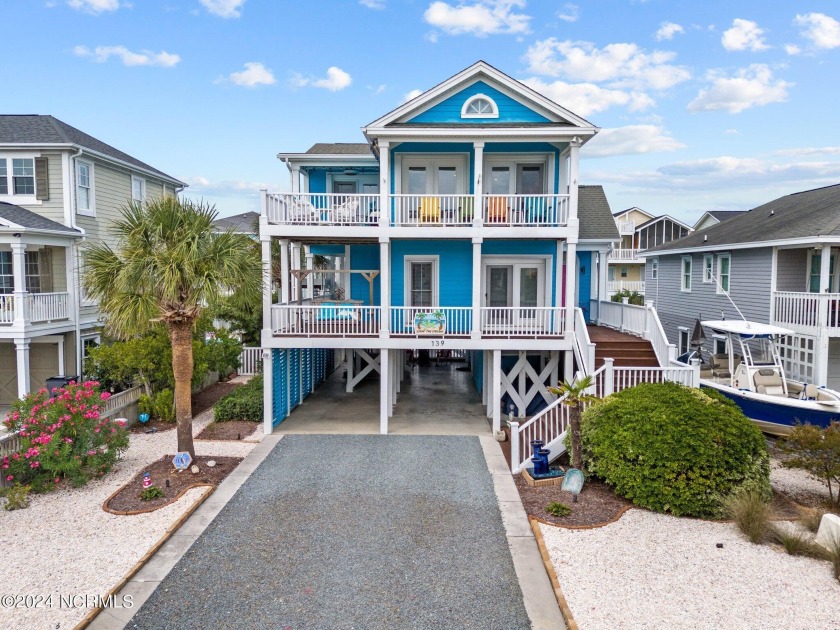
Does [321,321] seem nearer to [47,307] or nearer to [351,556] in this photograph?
[351,556]

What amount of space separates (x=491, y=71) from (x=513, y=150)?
2.34 m

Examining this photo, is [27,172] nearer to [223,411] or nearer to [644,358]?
[223,411]

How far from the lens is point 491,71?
15039 mm

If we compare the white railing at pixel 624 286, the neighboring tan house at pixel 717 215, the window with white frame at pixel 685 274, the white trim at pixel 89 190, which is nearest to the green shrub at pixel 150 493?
the white trim at pixel 89 190

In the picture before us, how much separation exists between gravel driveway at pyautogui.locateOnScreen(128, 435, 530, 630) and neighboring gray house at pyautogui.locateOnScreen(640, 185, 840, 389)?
9716 millimetres

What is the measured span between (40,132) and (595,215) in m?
19.4

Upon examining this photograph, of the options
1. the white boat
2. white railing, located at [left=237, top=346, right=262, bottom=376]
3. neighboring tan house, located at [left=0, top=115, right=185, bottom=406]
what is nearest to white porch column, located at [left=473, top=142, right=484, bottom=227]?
the white boat

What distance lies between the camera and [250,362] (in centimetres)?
2264

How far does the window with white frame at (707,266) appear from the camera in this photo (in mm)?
19344

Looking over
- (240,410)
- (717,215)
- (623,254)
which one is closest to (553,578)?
(240,410)

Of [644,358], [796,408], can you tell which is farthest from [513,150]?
[796,408]

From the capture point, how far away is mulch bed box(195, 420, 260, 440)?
14.0m

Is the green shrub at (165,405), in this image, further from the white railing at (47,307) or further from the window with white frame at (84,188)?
the window with white frame at (84,188)

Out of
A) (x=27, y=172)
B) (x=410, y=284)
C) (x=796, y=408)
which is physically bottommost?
(x=796, y=408)
